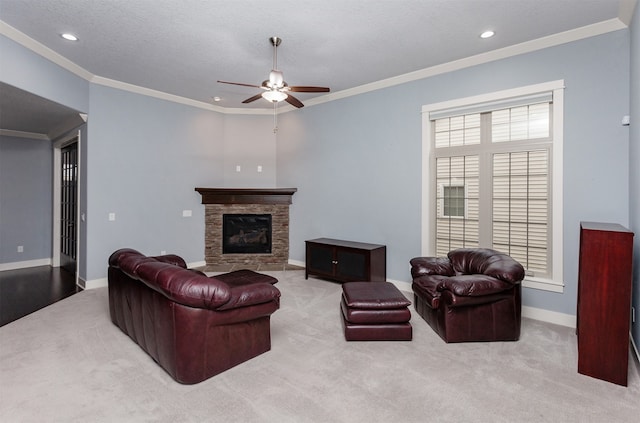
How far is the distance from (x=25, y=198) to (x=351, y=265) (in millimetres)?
6457

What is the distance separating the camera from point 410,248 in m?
4.73

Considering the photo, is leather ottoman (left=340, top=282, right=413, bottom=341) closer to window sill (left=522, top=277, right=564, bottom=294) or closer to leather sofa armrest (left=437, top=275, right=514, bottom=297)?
leather sofa armrest (left=437, top=275, right=514, bottom=297)

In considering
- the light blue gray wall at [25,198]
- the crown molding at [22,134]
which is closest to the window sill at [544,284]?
the light blue gray wall at [25,198]

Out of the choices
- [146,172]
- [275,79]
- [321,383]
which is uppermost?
[275,79]

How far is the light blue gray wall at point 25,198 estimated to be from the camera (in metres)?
6.11

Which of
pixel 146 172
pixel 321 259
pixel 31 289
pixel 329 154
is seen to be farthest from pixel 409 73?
pixel 31 289

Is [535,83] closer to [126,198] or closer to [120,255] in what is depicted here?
[120,255]

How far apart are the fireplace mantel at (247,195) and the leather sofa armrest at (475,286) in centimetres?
377

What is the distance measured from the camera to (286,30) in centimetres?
345

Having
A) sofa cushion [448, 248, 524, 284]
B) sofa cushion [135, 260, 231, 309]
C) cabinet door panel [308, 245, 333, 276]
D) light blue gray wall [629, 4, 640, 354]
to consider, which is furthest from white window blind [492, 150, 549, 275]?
sofa cushion [135, 260, 231, 309]

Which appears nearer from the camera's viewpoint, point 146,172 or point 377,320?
point 377,320

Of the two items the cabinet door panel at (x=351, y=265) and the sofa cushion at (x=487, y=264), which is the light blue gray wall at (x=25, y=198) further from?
the sofa cushion at (x=487, y=264)

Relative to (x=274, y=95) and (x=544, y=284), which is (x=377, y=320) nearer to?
(x=544, y=284)

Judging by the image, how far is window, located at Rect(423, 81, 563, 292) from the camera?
3.67m
